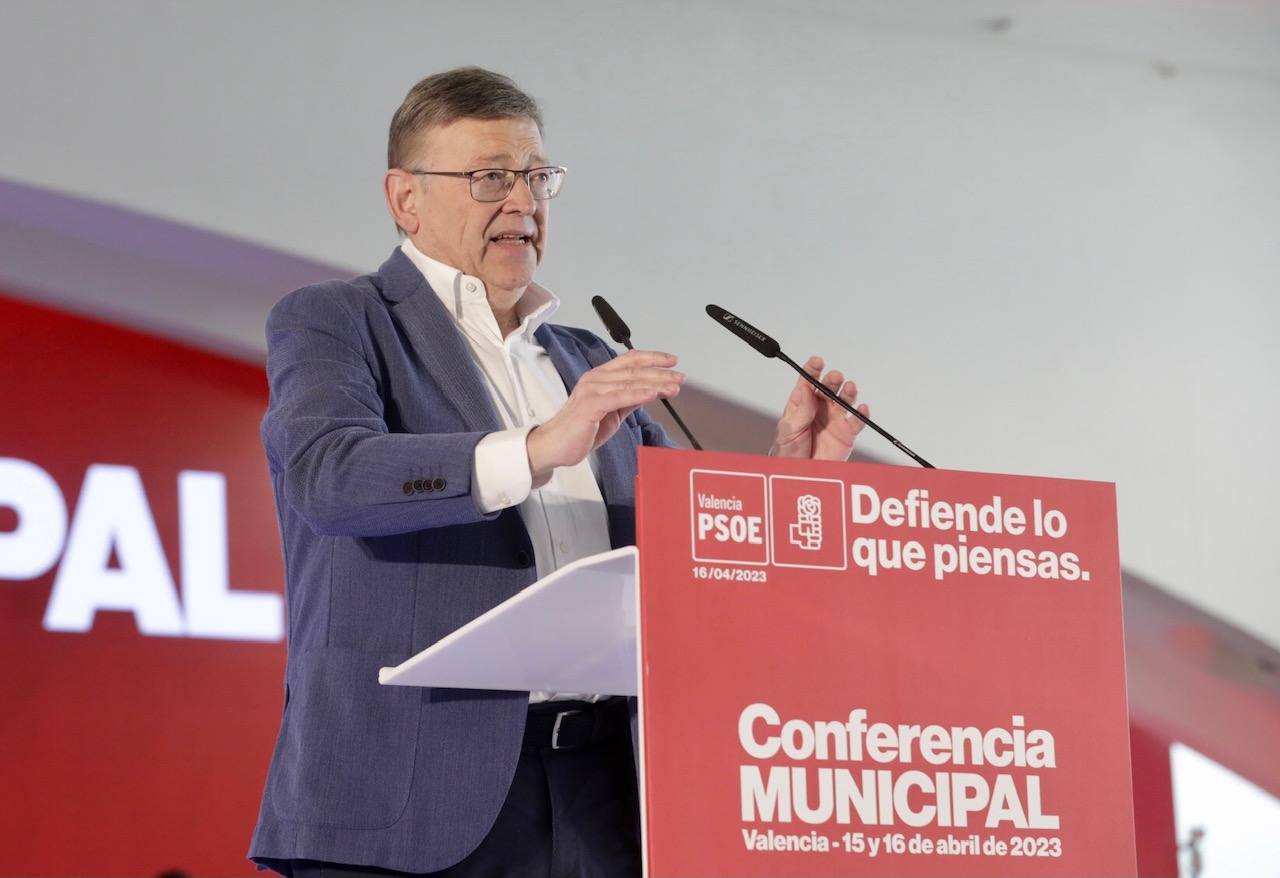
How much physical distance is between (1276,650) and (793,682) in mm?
4103

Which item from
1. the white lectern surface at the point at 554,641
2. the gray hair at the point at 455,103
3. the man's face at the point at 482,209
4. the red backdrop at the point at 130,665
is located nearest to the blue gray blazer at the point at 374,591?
the white lectern surface at the point at 554,641

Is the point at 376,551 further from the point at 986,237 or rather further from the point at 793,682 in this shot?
the point at 986,237

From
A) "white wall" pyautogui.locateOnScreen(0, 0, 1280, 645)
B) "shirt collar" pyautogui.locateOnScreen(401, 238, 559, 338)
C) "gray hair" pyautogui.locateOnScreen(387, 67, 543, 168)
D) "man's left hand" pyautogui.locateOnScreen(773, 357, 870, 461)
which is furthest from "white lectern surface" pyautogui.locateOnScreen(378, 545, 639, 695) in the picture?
Answer: "white wall" pyautogui.locateOnScreen(0, 0, 1280, 645)

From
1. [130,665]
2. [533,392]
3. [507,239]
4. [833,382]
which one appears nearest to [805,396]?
[833,382]

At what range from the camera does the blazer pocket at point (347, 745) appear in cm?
166

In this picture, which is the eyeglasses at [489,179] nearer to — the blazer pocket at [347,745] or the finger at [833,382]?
the finger at [833,382]

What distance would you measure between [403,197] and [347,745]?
0.85 metres

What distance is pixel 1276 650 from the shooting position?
4.91 metres

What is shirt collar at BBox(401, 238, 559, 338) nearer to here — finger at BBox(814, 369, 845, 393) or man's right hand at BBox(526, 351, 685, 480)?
finger at BBox(814, 369, 845, 393)

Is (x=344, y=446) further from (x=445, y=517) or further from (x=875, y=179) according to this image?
(x=875, y=179)

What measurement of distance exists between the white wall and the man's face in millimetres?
2045

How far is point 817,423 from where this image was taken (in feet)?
6.70

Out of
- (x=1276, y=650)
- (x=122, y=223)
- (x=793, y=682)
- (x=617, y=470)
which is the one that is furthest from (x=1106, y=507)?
(x=1276, y=650)

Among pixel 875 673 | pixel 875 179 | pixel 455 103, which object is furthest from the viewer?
pixel 875 179
